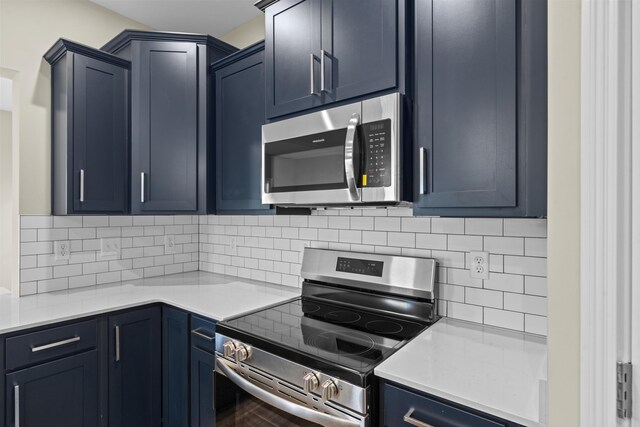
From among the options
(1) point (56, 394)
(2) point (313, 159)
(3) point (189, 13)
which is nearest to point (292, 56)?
(2) point (313, 159)

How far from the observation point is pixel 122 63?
85.2 inches

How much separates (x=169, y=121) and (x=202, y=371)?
144cm

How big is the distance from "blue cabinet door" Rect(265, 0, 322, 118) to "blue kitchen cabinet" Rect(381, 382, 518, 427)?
3.89 ft

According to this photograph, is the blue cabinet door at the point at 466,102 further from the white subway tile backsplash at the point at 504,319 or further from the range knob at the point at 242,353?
the range knob at the point at 242,353

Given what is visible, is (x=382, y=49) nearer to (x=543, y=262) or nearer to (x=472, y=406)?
(x=543, y=262)

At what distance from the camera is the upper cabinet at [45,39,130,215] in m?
2.00

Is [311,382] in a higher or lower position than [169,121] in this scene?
lower

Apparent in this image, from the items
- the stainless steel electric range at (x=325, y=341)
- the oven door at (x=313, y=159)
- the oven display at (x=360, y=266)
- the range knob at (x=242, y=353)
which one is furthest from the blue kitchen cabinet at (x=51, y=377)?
the oven display at (x=360, y=266)

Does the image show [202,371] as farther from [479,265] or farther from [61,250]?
[479,265]

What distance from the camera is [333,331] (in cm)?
150

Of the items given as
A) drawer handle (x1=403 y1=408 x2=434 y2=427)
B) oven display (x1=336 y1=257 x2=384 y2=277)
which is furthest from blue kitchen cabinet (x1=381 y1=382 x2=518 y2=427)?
oven display (x1=336 y1=257 x2=384 y2=277)

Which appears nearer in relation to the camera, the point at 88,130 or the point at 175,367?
the point at 175,367

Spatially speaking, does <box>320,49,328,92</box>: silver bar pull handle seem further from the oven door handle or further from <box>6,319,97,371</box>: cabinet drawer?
<box>6,319,97,371</box>: cabinet drawer

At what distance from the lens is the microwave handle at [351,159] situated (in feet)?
Answer: 4.61
